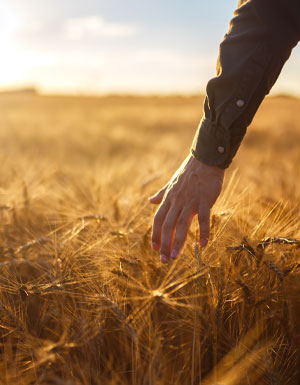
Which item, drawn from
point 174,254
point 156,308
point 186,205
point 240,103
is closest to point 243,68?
point 240,103

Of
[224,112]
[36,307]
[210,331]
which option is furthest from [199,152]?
[36,307]

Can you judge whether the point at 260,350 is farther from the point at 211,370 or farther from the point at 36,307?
the point at 36,307

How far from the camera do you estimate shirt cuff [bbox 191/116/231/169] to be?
78 centimetres

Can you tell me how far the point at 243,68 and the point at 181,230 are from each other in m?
0.35

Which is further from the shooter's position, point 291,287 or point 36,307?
point 36,307

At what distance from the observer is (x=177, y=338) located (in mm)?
760

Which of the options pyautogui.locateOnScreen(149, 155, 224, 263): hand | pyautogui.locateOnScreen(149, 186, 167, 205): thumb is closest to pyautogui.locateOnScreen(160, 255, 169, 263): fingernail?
pyautogui.locateOnScreen(149, 155, 224, 263): hand

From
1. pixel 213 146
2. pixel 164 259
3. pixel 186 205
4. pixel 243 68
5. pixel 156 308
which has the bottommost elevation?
pixel 156 308

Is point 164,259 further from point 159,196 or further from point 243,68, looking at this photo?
point 243,68

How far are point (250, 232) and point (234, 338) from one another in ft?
0.84

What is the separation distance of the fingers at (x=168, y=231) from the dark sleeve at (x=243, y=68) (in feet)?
0.43

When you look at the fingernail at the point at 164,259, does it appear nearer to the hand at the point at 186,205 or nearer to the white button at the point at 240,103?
the hand at the point at 186,205

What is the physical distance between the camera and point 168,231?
2.51 ft

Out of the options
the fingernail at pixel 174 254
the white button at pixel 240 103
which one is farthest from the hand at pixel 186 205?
the white button at pixel 240 103
